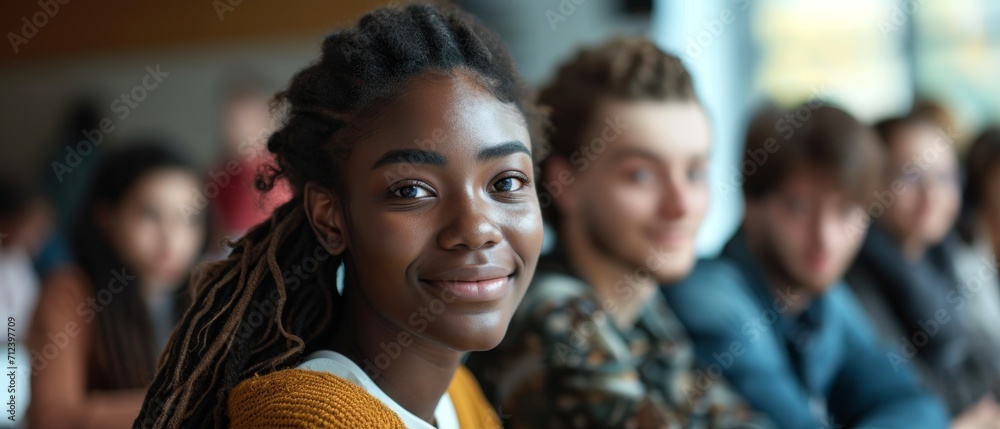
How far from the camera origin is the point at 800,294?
1693 millimetres

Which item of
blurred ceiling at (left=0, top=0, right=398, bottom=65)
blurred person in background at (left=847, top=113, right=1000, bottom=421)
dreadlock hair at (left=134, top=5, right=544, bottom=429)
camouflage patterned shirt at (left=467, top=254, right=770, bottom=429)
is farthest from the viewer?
blurred ceiling at (left=0, top=0, right=398, bottom=65)

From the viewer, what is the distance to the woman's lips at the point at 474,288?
2.92ft

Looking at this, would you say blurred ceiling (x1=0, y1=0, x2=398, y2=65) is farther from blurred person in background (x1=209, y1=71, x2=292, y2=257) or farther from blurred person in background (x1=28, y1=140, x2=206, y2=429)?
blurred person in background (x1=28, y1=140, x2=206, y2=429)

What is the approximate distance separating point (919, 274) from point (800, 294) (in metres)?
0.63

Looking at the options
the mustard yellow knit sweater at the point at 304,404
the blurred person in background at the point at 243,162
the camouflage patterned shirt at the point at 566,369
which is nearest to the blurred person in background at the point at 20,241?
the blurred person in background at the point at 243,162

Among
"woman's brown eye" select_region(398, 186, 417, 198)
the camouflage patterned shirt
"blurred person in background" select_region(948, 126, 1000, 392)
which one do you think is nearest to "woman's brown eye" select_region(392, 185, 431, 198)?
"woman's brown eye" select_region(398, 186, 417, 198)

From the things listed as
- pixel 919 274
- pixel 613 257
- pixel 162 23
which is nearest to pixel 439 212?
pixel 613 257

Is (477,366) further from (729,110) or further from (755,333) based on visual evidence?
(729,110)

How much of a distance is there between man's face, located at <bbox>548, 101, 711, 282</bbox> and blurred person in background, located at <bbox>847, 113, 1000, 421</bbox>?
0.81 metres

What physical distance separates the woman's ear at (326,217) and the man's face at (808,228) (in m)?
0.93

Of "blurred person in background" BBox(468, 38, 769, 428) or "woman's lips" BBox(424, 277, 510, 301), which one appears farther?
"blurred person in background" BBox(468, 38, 769, 428)

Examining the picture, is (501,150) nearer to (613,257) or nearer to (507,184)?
(507,184)

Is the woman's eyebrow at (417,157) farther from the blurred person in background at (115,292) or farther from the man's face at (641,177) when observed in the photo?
the blurred person in background at (115,292)

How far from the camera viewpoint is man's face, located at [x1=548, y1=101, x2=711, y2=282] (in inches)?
54.9
